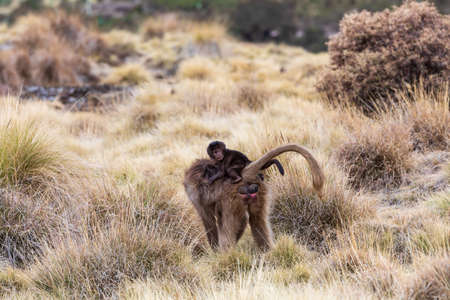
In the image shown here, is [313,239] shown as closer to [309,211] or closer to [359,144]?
[309,211]

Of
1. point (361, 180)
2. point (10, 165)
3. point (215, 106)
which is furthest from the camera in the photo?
point (215, 106)

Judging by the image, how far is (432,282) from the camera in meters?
3.08

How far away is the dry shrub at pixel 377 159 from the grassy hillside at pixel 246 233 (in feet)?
0.05

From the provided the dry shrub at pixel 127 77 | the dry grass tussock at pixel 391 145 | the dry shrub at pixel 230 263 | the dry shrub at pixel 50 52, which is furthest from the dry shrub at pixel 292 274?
the dry shrub at pixel 127 77

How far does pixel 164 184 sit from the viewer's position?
16.3ft

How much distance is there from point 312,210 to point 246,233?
610 mm

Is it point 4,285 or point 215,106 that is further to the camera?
point 215,106

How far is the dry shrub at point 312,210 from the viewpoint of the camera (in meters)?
4.45

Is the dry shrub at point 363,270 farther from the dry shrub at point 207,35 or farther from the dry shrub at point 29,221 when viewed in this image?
the dry shrub at point 207,35

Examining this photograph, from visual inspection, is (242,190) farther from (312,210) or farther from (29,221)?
(29,221)

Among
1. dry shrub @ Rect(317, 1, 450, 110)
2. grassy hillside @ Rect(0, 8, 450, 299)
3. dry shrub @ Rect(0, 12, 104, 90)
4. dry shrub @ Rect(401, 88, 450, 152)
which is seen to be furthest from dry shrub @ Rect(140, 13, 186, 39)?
dry shrub @ Rect(401, 88, 450, 152)

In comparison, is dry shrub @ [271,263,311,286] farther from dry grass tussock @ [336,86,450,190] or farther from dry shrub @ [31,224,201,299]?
dry grass tussock @ [336,86,450,190]

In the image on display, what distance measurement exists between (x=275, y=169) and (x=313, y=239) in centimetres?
92

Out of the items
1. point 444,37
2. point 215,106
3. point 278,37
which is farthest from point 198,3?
point 444,37
